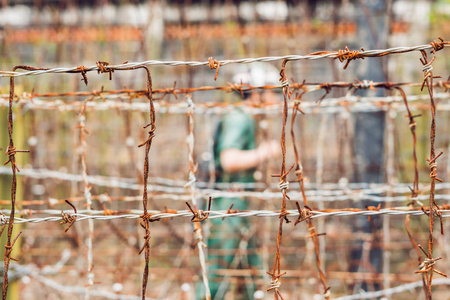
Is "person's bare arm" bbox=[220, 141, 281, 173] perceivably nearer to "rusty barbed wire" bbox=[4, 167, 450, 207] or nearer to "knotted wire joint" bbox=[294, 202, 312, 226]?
"rusty barbed wire" bbox=[4, 167, 450, 207]

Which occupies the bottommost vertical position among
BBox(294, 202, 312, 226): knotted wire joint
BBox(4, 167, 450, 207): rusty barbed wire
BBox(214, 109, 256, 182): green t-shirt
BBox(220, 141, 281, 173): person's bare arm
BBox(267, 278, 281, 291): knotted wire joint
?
BBox(267, 278, 281, 291): knotted wire joint

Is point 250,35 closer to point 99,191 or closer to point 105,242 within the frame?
point 99,191

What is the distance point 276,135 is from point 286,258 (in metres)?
1.04

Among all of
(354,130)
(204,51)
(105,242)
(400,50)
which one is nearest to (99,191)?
(105,242)

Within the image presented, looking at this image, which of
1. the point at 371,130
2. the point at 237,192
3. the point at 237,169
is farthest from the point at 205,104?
the point at 371,130

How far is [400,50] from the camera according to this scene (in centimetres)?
84

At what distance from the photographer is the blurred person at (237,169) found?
2.09 m

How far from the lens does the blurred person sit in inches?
82.4

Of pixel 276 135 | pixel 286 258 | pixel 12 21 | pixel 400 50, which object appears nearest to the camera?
pixel 400 50

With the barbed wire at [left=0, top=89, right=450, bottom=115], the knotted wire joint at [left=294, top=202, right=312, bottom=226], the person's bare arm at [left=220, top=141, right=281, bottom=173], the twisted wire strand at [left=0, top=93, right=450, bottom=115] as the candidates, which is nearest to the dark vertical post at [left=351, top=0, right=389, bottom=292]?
the twisted wire strand at [left=0, top=93, right=450, bottom=115]

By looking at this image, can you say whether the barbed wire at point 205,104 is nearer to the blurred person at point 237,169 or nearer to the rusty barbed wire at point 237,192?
the blurred person at point 237,169

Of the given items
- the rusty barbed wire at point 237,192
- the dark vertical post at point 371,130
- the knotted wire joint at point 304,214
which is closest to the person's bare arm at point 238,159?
the rusty barbed wire at point 237,192

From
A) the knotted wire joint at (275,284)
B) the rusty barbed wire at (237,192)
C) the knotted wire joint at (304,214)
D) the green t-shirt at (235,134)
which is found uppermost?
the green t-shirt at (235,134)

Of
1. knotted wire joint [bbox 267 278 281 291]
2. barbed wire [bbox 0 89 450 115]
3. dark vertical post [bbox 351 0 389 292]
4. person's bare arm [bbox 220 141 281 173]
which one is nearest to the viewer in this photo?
knotted wire joint [bbox 267 278 281 291]
